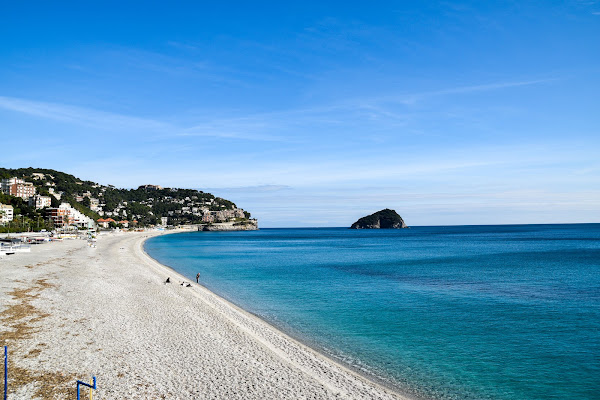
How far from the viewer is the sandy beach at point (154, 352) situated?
1287 centimetres

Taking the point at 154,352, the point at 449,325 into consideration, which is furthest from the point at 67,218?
the point at 449,325

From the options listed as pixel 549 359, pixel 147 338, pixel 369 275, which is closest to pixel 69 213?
pixel 369 275

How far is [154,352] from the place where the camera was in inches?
639

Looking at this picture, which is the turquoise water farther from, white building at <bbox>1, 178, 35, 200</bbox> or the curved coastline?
white building at <bbox>1, 178, 35, 200</bbox>

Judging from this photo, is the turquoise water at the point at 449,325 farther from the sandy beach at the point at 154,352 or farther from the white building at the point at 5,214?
the white building at the point at 5,214

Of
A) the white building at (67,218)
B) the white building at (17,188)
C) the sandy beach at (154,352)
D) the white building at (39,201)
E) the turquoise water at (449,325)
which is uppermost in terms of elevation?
the white building at (17,188)

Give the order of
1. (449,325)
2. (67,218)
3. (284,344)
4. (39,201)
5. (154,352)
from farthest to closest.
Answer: (39,201) < (67,218) < (449,325) < (284,344) < (154,352)

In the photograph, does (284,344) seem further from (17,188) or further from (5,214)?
(17,188)

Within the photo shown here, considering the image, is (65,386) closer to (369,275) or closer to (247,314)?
(247,314)

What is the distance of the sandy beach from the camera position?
1287 centimetres

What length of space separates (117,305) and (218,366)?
12545 mm

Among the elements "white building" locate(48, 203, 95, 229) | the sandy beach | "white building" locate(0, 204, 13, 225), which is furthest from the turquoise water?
"white building" locate(48, 203, 95, 229)

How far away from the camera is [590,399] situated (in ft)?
44.1

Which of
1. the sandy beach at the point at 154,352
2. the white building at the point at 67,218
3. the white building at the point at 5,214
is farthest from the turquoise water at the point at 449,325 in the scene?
the white building at the point at 67,218
